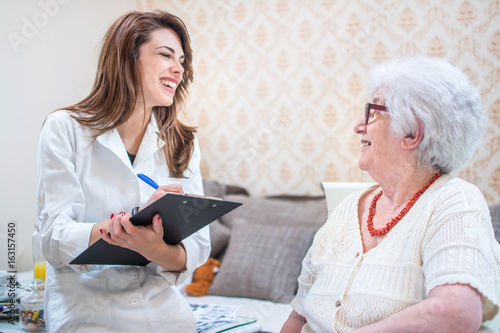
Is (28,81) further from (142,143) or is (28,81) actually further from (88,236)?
(88,236)

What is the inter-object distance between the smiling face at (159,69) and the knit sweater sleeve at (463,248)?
0.90 meters

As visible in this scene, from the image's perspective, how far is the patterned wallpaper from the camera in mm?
2795

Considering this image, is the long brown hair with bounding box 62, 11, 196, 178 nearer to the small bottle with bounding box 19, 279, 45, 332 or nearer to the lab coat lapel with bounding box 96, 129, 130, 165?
the lab coat lapel with bounding box 96, 129, 130, 165

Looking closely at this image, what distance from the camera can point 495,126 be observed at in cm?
274

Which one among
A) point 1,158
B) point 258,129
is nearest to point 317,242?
point 1,158

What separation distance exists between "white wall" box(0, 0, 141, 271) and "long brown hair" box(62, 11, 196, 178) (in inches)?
21.4

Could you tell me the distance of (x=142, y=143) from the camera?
1535mm

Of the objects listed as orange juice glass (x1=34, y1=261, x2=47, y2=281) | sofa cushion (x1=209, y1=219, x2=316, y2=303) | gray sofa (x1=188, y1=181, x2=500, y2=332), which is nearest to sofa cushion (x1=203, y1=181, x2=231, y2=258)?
gray sofa (x1=188, y1=181, x2=500, y2=332)

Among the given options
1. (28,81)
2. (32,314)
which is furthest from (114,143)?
(28,81)

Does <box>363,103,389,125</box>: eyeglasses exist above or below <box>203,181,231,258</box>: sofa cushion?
above

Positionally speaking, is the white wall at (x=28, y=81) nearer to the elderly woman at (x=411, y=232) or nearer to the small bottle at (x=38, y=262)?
the small bottle at (x=38, y=262)

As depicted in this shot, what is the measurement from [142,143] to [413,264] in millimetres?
901

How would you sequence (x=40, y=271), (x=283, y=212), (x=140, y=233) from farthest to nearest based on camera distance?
(x=283, y=212)
(x=40, y=271)
(x=140, y=233)

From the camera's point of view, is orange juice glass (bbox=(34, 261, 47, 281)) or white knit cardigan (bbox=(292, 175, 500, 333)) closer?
white knit cardigan (bbox=(292, 175, 500, 333))
